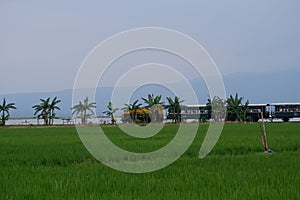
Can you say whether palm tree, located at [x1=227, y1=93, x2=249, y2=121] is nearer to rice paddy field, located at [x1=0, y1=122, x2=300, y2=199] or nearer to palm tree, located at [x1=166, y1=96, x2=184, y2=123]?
palm tree, located at [x1=166, y1=96, x2=184, y2=123]

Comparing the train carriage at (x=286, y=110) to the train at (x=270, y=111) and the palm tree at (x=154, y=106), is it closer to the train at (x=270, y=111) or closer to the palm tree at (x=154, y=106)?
the train at (x=270, y=111)

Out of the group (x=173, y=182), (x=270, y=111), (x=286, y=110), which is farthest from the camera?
(x=270, y=111)

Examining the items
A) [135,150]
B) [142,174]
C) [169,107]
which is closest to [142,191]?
[142,174]

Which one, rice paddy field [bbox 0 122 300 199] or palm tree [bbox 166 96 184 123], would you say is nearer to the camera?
rice paddy field [bbox 0 122 300 199]

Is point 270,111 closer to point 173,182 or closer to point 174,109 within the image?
point 174,109

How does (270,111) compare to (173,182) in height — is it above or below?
above

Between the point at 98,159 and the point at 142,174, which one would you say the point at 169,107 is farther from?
the point at 142,174

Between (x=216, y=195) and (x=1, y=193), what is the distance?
2.10 metres

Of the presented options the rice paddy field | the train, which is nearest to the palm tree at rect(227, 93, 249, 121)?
the train

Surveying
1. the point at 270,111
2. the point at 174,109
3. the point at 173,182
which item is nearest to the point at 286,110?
the point at 270,111

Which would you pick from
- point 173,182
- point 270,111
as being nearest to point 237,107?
point 270,111

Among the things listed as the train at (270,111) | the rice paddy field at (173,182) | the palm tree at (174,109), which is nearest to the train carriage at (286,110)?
the train at (270,111)

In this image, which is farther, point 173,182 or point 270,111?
point 270,111

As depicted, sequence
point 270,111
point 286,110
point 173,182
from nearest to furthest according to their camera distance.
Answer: point 173,182 → point 286,110 → point 270,111
